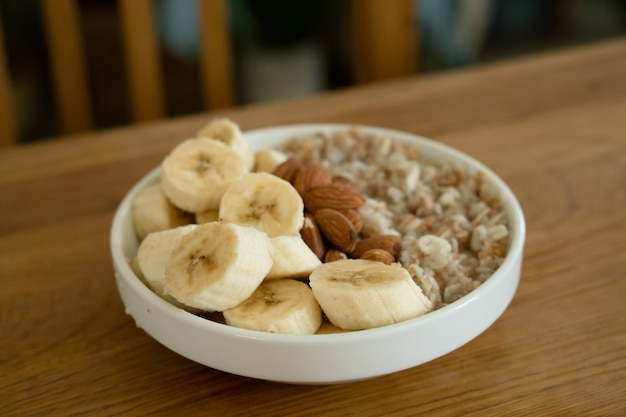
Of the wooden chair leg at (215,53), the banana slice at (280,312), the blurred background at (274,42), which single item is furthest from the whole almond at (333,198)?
the blurred background at (274,42)

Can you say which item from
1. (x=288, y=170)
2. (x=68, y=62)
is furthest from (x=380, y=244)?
(x=68, y=62)

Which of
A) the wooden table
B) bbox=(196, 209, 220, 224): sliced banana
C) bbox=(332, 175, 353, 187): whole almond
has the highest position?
bbox=(332, 175, 353, 187): whole almond

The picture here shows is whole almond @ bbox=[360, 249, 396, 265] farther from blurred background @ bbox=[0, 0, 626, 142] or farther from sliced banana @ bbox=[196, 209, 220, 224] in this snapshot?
blurred background @ bbox=[0, 0, 626, 142]

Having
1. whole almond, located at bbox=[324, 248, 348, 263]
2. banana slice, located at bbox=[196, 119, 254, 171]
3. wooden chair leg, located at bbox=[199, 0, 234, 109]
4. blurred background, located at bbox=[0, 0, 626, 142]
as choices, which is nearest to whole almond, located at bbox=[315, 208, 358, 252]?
whole almond, located at bbox=[324, 248, 348, 263]

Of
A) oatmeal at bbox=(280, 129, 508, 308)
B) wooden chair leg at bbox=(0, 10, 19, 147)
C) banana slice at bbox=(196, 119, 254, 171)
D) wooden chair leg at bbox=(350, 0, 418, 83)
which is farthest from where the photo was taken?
wooden chair leg at bbox=(350, 0, 418, 83)

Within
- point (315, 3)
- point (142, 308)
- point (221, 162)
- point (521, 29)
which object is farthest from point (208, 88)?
point (521, 29)

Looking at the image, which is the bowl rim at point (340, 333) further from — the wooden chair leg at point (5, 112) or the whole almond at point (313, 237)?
the wooden chair leg at point (5, 112)
